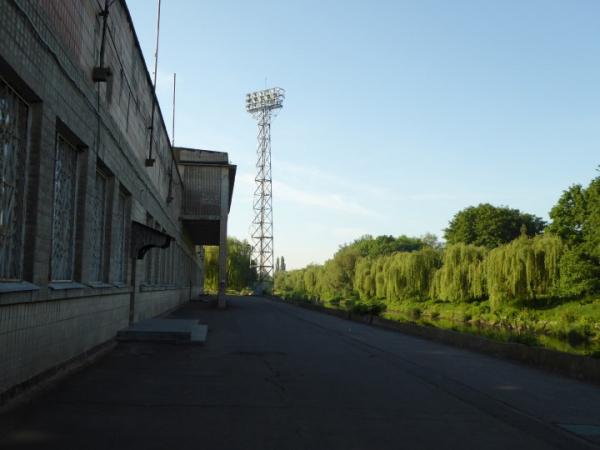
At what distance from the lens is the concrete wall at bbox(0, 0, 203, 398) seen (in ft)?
23.4

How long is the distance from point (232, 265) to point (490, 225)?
110 ft

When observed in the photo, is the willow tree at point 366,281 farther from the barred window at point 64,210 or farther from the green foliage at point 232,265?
the barred window at point 64,210

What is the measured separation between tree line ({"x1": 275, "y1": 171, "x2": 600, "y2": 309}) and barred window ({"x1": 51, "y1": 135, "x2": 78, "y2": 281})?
22.6m

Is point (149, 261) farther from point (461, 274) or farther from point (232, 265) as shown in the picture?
point (232, 265)

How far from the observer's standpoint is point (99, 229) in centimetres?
1351

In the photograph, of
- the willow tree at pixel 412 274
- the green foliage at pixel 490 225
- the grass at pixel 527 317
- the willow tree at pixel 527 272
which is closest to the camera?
the grass at pixel 527 317

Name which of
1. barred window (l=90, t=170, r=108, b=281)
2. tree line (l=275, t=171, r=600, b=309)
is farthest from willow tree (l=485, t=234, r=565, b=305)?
barred window (l=90, t=170, r=108, b=281)

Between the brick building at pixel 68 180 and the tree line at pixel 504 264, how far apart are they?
1861 centimetres

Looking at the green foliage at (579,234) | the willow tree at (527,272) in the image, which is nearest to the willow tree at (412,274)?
the green foliage at (579,234)

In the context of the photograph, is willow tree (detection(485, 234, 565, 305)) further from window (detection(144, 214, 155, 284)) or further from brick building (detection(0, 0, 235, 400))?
brick building (detection(0, 0, 235, 400))

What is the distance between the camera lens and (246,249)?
286 ft

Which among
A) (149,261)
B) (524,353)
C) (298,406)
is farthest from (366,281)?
(298,406)

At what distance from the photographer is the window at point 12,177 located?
23.7 ft

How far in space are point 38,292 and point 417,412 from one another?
495 cm
